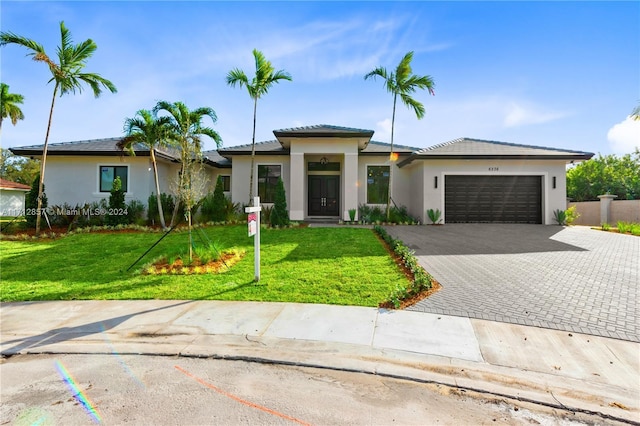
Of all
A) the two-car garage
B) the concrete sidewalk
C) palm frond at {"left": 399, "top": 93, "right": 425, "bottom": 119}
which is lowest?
the concrete sidewalk

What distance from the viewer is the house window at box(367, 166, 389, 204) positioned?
659 inches

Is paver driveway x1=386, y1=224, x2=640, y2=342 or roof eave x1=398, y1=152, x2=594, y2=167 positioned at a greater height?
roof eave x1=398, y1=152, x2=594, y2=167

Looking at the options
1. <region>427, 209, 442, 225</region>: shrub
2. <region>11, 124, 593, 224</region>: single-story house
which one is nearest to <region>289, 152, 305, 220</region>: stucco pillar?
<region>11, 124, 593, 224</region>: single-story house

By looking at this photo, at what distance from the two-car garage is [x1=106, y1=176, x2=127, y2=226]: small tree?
49.9 feet

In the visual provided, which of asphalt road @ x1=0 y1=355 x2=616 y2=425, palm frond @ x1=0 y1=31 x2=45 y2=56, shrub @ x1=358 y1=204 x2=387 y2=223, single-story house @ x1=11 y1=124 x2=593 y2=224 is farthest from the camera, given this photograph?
shrub @ x1=358 y1=204 x2=387 y2=223

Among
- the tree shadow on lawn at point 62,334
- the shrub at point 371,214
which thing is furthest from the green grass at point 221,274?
the shrub at point 371,214

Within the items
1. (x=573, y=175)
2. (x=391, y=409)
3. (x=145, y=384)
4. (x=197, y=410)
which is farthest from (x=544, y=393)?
(x=573, y=175)

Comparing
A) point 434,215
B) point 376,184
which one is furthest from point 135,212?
point 434,215

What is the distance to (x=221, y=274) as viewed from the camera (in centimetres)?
733

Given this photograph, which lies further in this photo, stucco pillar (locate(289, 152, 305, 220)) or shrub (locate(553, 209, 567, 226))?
stucco pillar (locate(289, 152, 305, 220))

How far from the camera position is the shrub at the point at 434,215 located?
1437 centimetres

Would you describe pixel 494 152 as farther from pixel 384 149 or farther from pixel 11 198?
pixel 11 198

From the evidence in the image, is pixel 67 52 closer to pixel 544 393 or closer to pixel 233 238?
pixel 233 238

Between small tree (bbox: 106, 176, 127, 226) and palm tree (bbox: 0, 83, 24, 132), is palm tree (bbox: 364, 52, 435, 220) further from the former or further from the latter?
palm tree (bbox: 0, 83, 24, 132)
